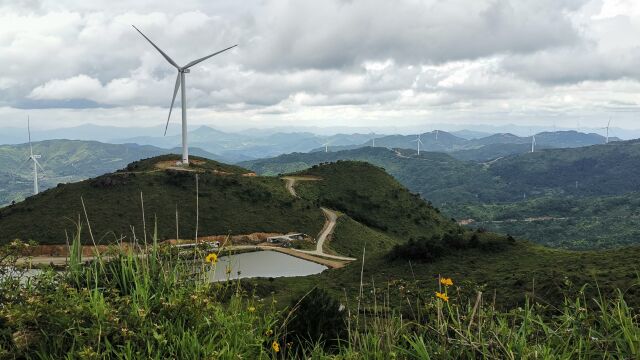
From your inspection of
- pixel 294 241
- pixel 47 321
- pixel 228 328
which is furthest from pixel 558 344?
pixel 294 241

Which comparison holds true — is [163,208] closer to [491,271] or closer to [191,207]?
[191,207]

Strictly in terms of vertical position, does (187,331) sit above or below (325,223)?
above

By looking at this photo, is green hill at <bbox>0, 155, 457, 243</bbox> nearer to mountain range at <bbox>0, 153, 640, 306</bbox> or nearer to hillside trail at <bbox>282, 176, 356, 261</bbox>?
mountain range at <bbox>0, 153, 640, 306</bbox>

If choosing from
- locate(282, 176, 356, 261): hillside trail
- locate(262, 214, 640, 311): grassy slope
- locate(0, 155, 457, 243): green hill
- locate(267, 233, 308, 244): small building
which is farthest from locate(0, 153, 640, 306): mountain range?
locate(267, 233, 308, 244): small building

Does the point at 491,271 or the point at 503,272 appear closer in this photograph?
the point at 503,272

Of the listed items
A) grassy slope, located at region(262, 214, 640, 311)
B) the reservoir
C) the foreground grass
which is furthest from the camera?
the reservoir

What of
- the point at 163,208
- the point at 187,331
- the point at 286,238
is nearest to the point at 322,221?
the point at 286,238

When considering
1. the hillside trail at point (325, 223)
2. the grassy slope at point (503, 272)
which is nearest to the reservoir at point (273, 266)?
the hillside trail at point (325, 223)

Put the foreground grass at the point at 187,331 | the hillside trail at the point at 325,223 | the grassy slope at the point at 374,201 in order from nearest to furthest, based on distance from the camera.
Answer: the foreground grass at the point at 187,331
the hillside trail at the point at 325,223
the grassy slope at the point at 374,201

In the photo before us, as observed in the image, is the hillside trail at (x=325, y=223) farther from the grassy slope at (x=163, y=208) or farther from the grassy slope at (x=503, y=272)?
the grassy slope at (x=503, y=272)
